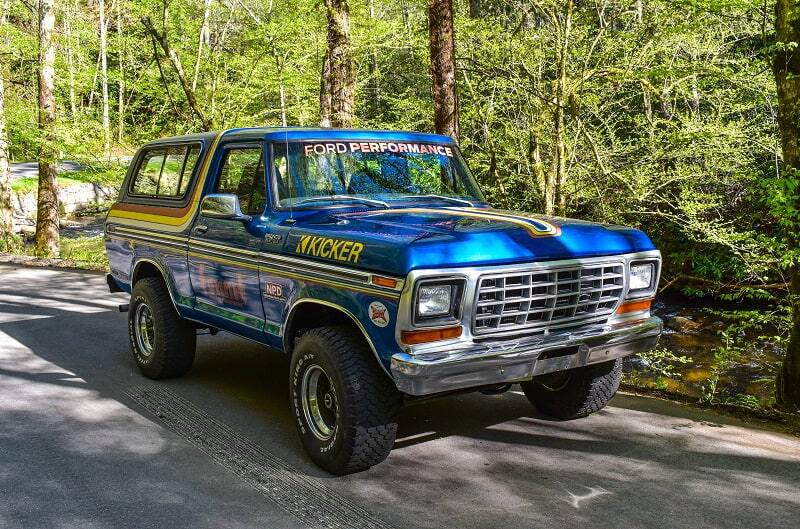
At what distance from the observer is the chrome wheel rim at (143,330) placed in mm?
6574

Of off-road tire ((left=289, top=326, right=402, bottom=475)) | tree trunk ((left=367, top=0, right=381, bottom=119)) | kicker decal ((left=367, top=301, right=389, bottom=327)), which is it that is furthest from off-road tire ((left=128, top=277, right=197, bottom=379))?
tree trunk ((left=367, top=0, right=381, bottom=119))

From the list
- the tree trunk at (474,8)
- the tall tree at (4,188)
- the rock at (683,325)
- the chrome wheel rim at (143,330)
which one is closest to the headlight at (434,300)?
the chrome wheel rim at (143,330)

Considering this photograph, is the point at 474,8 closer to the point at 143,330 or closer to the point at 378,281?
the point at 143,330

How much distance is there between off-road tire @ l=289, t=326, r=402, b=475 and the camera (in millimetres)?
4125

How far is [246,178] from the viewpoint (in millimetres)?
5480

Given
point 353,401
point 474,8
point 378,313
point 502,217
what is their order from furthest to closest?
point 474,8
point 502,217
point 353,401
point 378,313

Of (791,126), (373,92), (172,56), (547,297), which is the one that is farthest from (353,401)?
(373,92)

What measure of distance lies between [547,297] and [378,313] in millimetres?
983

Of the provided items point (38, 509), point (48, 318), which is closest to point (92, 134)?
point (48, 318)

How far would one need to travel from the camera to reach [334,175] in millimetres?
5227

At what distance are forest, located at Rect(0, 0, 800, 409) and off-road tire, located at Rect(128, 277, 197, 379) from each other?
14.5ft

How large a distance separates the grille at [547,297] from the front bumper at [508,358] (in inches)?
3.4

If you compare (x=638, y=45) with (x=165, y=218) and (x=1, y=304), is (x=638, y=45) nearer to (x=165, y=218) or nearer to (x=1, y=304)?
(x=165, y=218)

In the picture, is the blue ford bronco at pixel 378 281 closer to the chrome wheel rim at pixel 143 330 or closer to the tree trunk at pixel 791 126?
the chrome wheel rim at pixel 143 330
